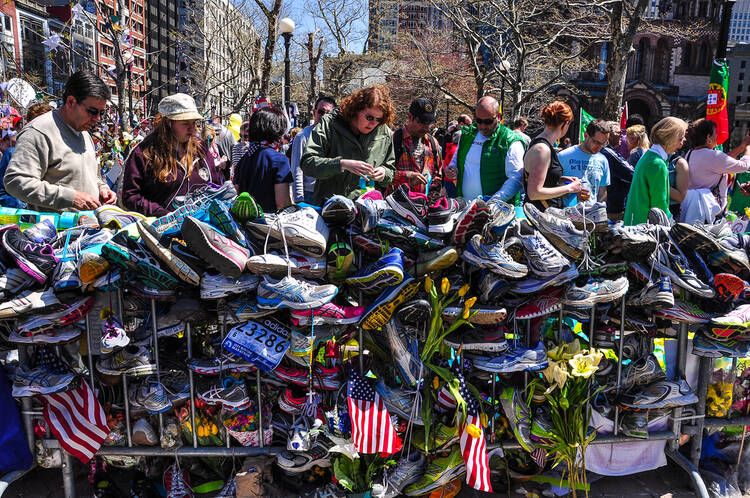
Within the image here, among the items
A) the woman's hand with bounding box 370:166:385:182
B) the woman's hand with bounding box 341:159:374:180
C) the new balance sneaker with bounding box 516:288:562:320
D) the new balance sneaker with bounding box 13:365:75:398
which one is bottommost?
the new balance sneaker with bounding box 13:365:75:398

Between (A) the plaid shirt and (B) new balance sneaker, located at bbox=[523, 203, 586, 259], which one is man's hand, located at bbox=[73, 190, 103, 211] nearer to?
(A) the plaid shirt

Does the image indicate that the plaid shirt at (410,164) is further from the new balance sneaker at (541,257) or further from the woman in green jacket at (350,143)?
the new balance sneaker at (541,257)

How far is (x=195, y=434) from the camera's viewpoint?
280 centimetres

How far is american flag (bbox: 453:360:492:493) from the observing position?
8.64ft

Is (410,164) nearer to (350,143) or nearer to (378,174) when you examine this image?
(350,143)

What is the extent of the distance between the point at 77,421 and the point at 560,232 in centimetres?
244

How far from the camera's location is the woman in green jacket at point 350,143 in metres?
3.85

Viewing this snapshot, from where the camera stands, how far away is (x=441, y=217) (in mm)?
2615

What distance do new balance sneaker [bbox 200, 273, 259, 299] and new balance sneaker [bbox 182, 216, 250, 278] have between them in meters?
0.05

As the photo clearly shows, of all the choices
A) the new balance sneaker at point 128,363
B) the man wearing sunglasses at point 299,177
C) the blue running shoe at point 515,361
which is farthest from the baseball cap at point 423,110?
the new balance sneaker at point 128,363

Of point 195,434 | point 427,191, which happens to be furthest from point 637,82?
point 195,434

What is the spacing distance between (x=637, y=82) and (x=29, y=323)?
4907 centimetres

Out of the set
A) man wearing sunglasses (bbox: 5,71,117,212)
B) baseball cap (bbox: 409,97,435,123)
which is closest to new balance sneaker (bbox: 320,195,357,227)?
man wearing sunglasses (bbox: 5,71,117,212)

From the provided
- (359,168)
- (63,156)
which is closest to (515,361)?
(359,168)
